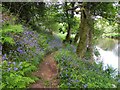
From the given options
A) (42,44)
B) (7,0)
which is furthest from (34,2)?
(42,44)

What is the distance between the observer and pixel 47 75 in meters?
7.94

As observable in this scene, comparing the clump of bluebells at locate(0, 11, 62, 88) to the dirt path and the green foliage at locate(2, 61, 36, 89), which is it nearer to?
the green foliage at locate(2, 61, 36, 89)

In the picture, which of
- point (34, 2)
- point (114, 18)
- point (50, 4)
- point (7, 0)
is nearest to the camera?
point (7, 0)

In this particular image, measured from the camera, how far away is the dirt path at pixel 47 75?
22.7 ft

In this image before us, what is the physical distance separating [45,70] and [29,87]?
225 centimetres

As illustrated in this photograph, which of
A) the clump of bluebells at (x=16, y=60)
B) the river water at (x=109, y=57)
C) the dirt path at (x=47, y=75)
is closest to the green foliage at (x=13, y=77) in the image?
the clump of bluebells at (x=16, y=60)

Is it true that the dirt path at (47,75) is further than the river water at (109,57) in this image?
No

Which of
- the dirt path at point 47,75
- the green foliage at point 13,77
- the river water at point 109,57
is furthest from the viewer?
the river water at point 109,57

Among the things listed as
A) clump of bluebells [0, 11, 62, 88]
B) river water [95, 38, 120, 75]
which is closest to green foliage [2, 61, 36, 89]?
clump of bluebells [0, 11, 62, 88]

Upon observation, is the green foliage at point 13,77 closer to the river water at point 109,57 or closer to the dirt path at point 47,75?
the dirt path at point 47,75

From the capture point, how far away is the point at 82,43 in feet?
36.8

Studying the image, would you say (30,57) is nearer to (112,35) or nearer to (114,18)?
(114,18)

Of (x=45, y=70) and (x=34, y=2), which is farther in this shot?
(x=34, y=2)

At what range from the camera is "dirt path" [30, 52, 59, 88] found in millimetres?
6914
